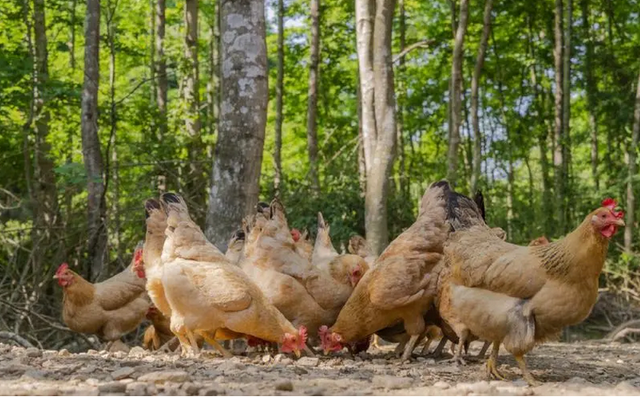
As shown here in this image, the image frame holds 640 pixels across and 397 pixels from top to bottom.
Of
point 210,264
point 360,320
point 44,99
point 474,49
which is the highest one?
point 474,49

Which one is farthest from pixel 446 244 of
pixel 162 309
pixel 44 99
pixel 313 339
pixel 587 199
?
pixel 587 199

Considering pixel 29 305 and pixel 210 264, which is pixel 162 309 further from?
pixel 29 305

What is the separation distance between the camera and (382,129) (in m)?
12.0

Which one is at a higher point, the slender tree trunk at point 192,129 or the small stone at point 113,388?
the slender tree trunk at point 192,129

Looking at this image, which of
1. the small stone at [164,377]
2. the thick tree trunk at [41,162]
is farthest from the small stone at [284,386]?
the thick tree trunk at [41,162]

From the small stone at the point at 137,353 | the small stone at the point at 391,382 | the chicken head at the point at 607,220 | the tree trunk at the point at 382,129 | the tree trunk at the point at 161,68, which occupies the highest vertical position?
the tree trunk at the point at 161,68

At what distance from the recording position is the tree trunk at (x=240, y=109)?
930 centimetres

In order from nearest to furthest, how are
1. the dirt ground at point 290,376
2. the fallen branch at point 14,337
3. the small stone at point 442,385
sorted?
the dirt ground at point 290,376
the small stone at point 442,385
the fallen branch at point 14,337

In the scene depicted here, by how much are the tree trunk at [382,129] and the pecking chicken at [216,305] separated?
14.6 feet

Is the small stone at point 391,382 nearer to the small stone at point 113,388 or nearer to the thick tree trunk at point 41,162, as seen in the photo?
the small stone at point 113,388

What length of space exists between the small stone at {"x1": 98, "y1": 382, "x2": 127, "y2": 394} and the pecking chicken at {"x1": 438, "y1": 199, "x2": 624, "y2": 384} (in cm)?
292

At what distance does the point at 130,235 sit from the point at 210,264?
709cm

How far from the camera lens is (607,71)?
71.9ft

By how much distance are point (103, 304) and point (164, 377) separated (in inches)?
204
